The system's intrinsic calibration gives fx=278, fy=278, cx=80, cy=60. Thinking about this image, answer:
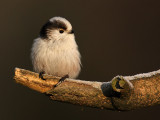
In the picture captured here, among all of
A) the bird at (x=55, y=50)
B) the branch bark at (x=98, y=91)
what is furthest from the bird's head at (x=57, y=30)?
the branch bark at (x=98, y=91)

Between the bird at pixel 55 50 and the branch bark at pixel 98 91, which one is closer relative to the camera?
the branch bark at pixel 98 91

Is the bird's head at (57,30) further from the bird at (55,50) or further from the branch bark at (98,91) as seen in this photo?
the branch bark at (98,91)

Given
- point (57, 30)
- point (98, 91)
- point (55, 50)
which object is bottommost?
point (98, 91)

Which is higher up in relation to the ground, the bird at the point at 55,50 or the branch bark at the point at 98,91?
the bird at the point at 55,50

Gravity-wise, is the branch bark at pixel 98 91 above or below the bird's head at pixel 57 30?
below

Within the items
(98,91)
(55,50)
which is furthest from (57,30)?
(98,91)

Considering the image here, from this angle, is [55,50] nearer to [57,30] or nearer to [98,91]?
[57,30]

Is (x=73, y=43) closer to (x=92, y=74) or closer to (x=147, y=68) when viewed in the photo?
(x=92, y=74)

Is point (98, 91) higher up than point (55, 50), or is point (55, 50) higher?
point (55, 50)
